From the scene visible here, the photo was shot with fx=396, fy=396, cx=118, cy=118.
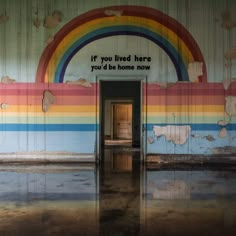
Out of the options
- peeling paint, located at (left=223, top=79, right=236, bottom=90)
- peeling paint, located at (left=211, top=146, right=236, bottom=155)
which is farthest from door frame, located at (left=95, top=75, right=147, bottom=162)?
peeling paint, located at (left=223, top=79, right=236, bottom=90)

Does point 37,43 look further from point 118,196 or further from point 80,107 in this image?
point 118,196

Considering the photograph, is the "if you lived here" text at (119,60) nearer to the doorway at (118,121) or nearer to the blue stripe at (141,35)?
the blue stripe at (141,35)

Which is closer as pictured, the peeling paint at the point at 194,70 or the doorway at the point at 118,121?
the peeling paint at the point at 194,70

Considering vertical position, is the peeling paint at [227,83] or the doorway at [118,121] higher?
the peeling paint at [227,83]

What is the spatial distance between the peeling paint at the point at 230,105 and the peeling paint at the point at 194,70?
2.87 feet

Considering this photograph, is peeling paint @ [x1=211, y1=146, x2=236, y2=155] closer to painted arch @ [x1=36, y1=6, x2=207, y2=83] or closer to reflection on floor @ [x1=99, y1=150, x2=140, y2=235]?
painted arch @ [x1=36, y1=6, x2=207, y2=83]

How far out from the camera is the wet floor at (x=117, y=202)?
12.9 feet

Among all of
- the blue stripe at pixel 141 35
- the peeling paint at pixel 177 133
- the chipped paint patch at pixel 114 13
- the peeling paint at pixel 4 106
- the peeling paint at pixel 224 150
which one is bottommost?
the peeling paint at pixel 224 150

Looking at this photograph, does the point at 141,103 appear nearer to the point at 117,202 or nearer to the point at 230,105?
the point at 230,105

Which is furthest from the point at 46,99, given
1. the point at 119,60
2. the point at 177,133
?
the point at 177,133

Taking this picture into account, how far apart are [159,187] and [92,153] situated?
11.4 feet

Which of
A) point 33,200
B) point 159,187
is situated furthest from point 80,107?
point 33,200

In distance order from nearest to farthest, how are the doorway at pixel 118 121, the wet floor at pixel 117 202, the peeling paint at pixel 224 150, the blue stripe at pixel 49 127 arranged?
1. the wet floor at pixel 117 202
2. the peeling paint at pixel 224 150
3. the blue stripe at pixel 49 127
4. the doorway at pixel 118 121

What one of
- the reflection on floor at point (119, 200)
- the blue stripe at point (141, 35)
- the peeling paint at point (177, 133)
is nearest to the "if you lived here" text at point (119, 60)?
the blue stripe at point (141, 35)
